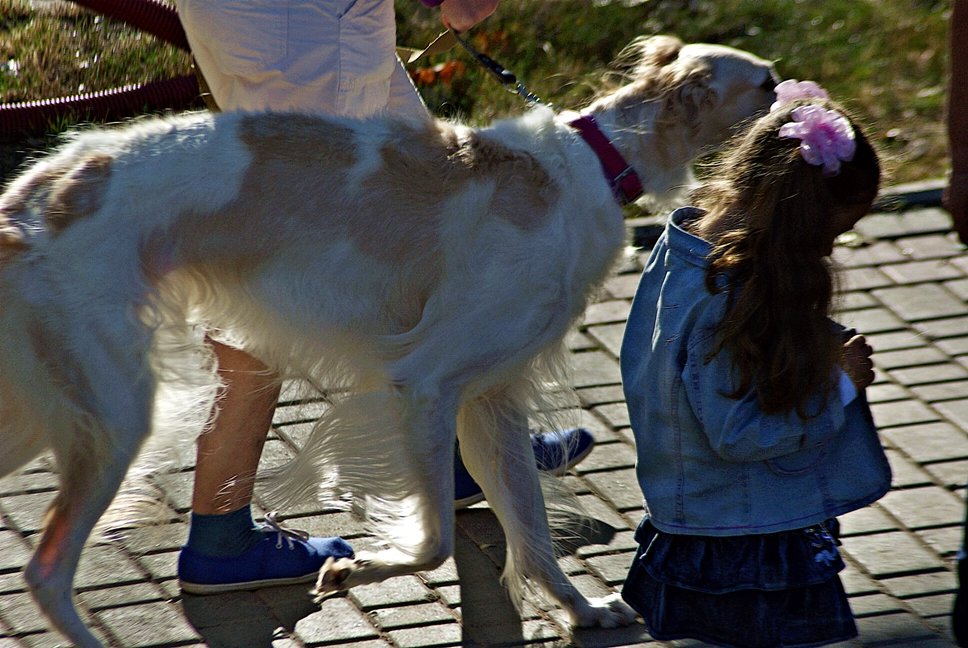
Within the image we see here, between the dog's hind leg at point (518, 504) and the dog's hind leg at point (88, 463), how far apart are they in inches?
37.0

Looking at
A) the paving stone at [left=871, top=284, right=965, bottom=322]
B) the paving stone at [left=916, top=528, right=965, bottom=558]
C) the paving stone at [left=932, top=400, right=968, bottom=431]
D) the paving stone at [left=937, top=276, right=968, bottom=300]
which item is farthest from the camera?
the paving stone at [left=937, top=276, right=968, bottom=300]

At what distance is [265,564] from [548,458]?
1.01 metres

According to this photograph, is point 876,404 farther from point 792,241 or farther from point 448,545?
point 448,545

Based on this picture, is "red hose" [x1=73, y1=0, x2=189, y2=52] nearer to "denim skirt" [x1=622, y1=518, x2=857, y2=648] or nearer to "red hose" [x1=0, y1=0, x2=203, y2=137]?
"red hose" [x1=0, y1=0, x2=203, y2=137]

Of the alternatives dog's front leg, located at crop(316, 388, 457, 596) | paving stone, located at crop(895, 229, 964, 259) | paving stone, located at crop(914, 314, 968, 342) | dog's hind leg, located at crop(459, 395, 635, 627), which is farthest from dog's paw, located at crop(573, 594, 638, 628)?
paving stone, located at crop(895, 229, 964, 259)

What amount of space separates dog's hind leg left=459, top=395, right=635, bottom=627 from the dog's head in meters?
0.84

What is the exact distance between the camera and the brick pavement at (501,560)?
321 centimetres

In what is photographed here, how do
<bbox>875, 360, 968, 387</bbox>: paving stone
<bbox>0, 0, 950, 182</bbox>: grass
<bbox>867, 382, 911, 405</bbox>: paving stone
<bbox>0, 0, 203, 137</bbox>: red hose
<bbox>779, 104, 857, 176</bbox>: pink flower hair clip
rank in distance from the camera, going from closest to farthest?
1. <bbox>779, 104, 857, 176</bbox>: pink flower hair clip
2. <bbox>867, 382, 911, 405</bbox>: paving stone
3. <bbox>875, 360, 968, 387</bbox>: paving stone
4. <bbox>0, 0, 203, 137</bbox>: red hose
5. <bbox>0, 0, 950, 182</bbox>: grass

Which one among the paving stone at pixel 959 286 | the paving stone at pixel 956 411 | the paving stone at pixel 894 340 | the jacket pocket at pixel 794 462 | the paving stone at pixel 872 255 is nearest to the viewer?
the jacket pocket at pixel 794 462

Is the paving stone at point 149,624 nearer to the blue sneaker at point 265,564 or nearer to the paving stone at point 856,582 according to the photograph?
the blue sneaker at point 265,564

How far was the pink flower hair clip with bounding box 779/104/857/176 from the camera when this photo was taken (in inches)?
110

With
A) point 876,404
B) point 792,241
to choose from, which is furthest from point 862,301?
point 792,241

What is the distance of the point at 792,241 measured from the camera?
2857 millimetres

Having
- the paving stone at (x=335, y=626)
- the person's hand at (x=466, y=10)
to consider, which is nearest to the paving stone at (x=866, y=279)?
the person's hand at (x=466, y=10)
